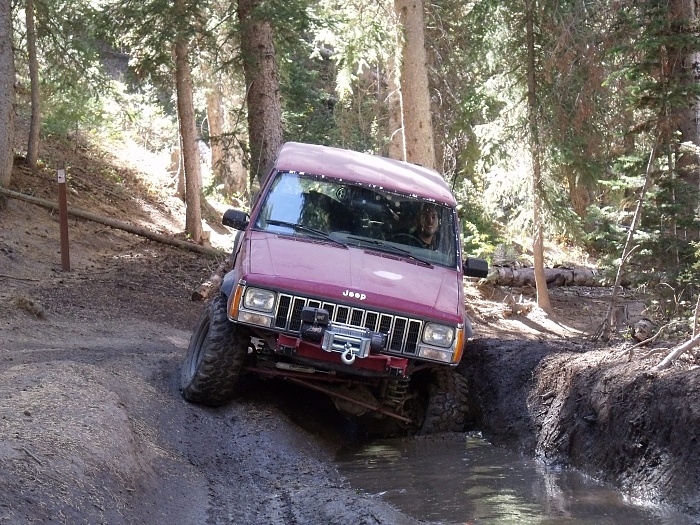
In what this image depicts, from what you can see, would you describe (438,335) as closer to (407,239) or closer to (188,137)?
(407,239)

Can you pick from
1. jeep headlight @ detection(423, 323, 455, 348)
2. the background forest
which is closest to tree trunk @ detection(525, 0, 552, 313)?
the background forest

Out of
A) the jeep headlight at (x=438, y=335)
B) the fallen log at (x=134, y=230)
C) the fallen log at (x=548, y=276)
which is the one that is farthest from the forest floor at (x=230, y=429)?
the fallen log at (x=548, y=276)

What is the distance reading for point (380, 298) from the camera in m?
7.46

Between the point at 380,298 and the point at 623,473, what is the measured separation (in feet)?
7.61

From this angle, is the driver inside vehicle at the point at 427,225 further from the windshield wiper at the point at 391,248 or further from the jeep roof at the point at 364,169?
the windshield wiper at the point at 391,248

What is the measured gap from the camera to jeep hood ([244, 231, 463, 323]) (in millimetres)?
7441

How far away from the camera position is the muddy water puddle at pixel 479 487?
591 cm

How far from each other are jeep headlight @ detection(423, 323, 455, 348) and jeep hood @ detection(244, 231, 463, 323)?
9 cm

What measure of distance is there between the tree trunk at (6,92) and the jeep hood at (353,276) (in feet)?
43.2

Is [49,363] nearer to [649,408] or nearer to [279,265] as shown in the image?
[279,265]

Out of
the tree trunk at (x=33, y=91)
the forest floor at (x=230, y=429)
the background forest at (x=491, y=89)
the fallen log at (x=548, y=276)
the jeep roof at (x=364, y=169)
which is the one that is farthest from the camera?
the fallen log at (x=548, y=276)

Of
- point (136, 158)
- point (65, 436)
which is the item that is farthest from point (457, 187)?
point (65, 436)

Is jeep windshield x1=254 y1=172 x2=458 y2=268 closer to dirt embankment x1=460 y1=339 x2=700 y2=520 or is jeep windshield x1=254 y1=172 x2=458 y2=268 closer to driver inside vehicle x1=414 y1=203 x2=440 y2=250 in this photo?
driver inside vehicle x1=414 y1=203 x2=440 y2=250

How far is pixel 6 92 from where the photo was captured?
1967 centimetres
